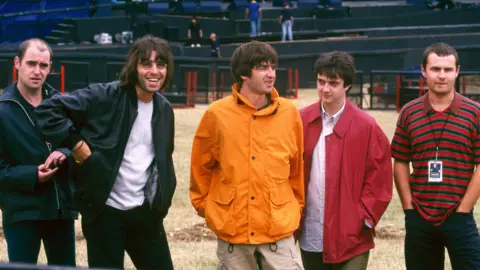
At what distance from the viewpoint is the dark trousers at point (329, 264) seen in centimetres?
614

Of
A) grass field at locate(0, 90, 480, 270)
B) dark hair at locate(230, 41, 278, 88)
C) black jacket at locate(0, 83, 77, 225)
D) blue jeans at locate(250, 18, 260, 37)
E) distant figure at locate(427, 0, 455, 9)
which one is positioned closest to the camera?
dark hair at locate(230, 41, 278, 88)

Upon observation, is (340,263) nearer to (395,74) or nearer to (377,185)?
(377,185)

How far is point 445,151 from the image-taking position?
20.0 feet

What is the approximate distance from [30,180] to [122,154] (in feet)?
2.18

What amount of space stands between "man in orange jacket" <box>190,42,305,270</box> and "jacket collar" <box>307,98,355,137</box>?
265 millimetres

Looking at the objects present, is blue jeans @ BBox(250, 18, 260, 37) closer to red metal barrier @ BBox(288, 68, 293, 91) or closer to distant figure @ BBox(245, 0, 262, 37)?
distant figure @ BBox(245, 0, 262, 37)

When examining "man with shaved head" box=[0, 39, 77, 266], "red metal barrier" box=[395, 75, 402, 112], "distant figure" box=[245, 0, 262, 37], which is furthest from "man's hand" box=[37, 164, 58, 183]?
"distant figure" box=[245, 0, 262, 37]

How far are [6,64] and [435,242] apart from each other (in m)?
23.4

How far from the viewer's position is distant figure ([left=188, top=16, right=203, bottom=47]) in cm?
3781

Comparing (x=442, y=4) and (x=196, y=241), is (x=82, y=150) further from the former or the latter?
(x=442, y=4)

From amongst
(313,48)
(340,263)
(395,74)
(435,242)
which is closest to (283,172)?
(340,263)

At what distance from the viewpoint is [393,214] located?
12.2m

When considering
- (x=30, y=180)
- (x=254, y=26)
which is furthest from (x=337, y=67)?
(x=254, y=26)

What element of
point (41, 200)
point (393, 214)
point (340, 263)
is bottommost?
point (393, 214)
